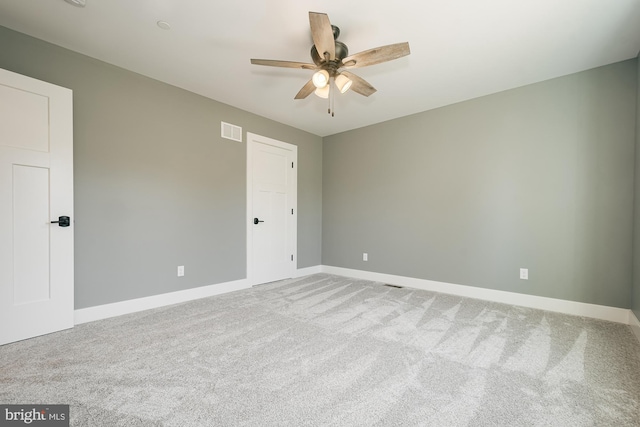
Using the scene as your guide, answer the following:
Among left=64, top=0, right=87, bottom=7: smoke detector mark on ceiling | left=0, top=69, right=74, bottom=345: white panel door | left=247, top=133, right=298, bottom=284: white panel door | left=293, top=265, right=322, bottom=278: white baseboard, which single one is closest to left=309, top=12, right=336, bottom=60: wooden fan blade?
left=64, top=0, right=87, bottom=7: smoke detector mark on ceiling

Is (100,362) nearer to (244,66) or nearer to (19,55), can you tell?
(19,55)

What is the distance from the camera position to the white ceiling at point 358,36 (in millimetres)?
1933

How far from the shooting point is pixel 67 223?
2320mm

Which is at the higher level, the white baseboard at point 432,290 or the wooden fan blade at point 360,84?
the wooden fan blade at point 360,84

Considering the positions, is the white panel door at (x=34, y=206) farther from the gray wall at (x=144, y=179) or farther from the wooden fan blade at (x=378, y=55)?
the wooden fan blade at (x=378, y=55)

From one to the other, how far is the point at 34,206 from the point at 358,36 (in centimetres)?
309

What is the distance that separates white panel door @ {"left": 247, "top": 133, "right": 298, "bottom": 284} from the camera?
3916 millimetres

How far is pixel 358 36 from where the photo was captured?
223cm

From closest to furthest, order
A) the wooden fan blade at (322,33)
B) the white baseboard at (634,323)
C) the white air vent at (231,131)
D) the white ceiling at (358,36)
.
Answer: the wooden fan blade at (322,33), the white ceiling at (358,36), the white baseboard at (634,323), the white air vent at (231,131)

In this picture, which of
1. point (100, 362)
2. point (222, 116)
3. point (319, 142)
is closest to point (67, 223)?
point (100, 362)

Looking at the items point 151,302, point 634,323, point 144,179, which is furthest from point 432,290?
point 144,179

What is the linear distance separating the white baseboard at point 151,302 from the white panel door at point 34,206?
0.18 meters

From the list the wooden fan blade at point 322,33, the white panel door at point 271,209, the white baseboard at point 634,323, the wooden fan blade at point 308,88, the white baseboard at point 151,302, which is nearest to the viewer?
the wooden fan blade at point 322,33

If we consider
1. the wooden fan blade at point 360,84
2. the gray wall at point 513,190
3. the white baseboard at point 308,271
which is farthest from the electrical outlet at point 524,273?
the white baseboard at point 308,271
